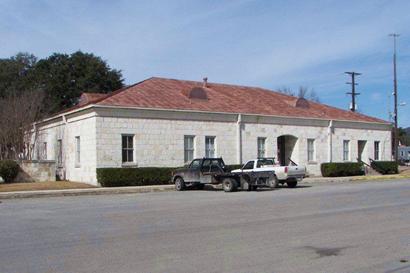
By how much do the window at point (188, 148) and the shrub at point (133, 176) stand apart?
87.3 inches

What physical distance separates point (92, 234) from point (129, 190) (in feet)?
50.8

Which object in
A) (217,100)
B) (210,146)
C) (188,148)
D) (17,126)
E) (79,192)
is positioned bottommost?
(79,192)

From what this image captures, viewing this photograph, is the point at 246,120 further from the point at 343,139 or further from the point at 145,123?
the point at 343,139

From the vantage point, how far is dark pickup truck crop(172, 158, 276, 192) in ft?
84.5

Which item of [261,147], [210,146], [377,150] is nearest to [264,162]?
[210,146]

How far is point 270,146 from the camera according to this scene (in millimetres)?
37375

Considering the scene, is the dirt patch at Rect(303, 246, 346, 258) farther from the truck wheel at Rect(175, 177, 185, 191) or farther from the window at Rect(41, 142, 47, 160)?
the window at Rect(41, 142, 47, 160)

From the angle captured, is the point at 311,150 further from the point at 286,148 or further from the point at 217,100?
the point at 217,100

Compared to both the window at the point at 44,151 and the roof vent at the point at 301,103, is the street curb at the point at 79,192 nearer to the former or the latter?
the window at the point at 44,151

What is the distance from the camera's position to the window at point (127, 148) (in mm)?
31172

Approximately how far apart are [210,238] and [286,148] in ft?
97.4

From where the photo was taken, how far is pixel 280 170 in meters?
28.0

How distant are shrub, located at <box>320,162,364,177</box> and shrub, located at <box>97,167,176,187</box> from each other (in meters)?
13.4

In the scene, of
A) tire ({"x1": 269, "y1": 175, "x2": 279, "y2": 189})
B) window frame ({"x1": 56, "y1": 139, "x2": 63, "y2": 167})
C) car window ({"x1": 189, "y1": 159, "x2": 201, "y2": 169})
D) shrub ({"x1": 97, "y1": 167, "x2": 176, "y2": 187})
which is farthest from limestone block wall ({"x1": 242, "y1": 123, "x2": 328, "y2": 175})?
window frame ({"x1": 56, "y1": 139, "x2": 63, "y2": 167})
